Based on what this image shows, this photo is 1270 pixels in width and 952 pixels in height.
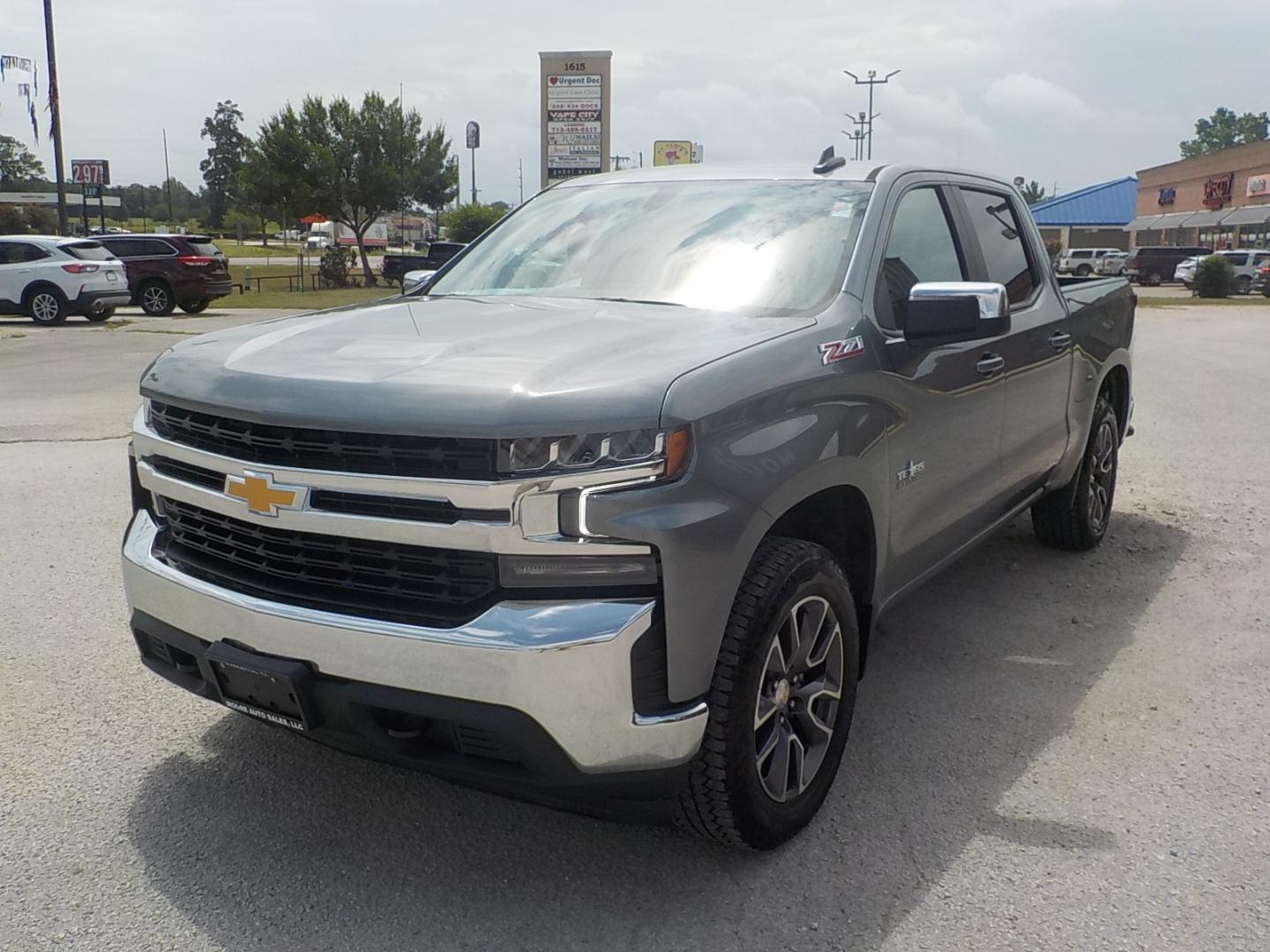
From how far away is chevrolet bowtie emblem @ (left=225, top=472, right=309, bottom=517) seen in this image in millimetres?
2652

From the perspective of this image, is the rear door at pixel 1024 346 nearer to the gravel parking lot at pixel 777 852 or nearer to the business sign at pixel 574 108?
the gravel parking lot at pixel 777 852

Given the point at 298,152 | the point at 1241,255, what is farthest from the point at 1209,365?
the point at 298,152

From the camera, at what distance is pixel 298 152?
47219mm

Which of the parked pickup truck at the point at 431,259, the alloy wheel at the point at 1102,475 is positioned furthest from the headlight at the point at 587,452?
the alloy wheel at the point at 1102,475

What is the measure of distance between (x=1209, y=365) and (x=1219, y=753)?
515 inches

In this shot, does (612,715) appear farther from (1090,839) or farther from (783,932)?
(1090,839)

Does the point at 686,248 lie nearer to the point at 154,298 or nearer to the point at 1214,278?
the point at 154,298

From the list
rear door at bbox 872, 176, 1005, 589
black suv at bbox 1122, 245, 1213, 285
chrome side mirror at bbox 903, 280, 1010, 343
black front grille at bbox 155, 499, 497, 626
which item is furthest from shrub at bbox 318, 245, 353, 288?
black front grille at bbox 155, 499, 497, 626

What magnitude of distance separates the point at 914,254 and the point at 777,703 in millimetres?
1772

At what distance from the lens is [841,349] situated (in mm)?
3215

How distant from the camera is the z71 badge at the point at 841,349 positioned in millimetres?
3131

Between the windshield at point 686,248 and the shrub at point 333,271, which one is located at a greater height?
the windshield at point 686,248

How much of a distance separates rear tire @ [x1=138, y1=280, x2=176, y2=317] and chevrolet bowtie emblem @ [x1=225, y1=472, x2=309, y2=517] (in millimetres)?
22938

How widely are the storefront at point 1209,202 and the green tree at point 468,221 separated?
38681 millimetres
